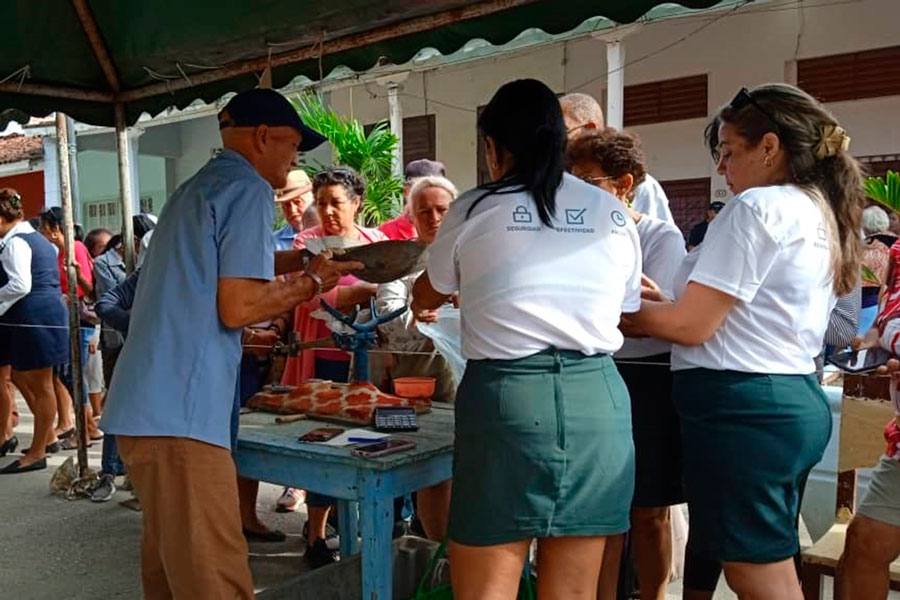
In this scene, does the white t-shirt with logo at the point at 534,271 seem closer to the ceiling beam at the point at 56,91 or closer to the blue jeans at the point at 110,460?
the ceiling beam at the point at 56,91

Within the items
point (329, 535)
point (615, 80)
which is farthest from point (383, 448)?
point (615, 80)

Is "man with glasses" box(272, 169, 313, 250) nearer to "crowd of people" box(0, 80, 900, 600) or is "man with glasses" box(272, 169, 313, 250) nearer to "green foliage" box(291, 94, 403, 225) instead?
"crowd of people" box(0, 80, 900, 600)

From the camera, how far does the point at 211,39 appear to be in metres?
3.21

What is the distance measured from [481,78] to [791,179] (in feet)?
29.4

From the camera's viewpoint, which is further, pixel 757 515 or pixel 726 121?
pixel 726 121

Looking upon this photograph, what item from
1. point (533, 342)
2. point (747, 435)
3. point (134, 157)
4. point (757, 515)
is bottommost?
point (757, 515)

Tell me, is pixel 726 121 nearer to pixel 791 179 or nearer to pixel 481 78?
pixel 791 179

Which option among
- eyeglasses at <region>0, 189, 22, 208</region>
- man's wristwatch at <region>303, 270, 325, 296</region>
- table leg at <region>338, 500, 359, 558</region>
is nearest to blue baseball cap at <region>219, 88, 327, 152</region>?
man's wristwatch at <region>303, 270, 325, 296</region>

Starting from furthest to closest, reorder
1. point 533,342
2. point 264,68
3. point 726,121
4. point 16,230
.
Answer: point 16,230 → point 264,68 → point 726,121 → point 533,342

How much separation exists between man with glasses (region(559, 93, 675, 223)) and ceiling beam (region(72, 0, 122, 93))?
2164 mm

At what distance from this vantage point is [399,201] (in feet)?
26.7

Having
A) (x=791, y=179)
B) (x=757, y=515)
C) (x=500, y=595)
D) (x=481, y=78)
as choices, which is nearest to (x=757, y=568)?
(x=757, y=515)

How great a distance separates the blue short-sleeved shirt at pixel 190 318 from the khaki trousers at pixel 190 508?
5 cm

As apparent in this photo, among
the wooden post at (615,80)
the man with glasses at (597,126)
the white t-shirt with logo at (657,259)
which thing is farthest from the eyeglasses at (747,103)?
the wooden post at (615,80)
